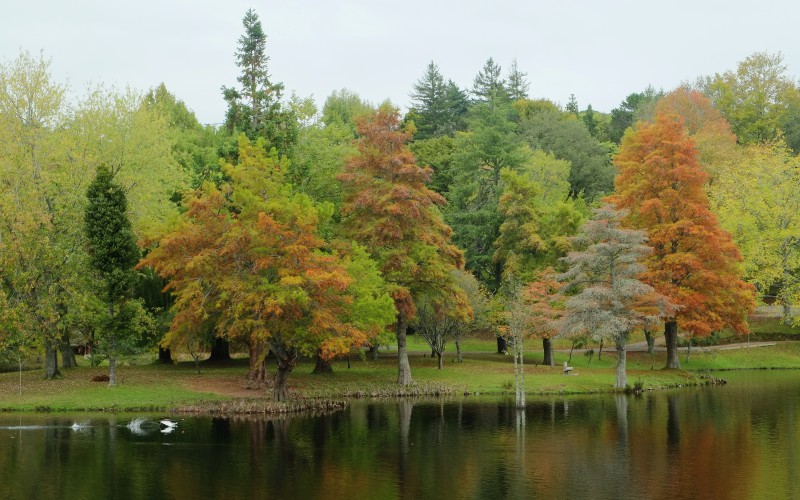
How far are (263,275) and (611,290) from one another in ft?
75.1

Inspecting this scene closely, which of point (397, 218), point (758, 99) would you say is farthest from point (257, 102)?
point (758, 99)

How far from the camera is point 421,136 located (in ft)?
368

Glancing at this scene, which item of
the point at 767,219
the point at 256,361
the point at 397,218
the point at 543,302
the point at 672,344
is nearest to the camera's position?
the point at 256,361

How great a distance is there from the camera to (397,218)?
182ft

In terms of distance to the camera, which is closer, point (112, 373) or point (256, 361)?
point (112, 373)

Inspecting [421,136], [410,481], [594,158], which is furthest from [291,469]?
[421,136]

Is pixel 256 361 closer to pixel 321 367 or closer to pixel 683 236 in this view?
pixel 321 367

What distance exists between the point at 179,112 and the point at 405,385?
5667cm

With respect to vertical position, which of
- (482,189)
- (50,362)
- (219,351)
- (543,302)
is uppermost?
(482,189)

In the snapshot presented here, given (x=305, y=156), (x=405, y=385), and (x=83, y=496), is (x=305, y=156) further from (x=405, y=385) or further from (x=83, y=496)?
(x=83, y=496)

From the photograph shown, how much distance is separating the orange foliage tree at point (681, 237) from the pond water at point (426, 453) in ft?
38.0

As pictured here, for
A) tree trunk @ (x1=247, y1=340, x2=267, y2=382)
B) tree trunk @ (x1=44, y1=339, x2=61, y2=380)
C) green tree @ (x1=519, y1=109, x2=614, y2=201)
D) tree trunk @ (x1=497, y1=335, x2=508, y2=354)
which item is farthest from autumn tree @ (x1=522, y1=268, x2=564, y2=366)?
tree trunk @ (x1=44, y1=339, x2=61, y2=380)

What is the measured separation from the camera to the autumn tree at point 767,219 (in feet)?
233

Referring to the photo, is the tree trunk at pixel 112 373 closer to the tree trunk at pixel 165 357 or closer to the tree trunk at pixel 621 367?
the tree trunk at pixel 165 357
